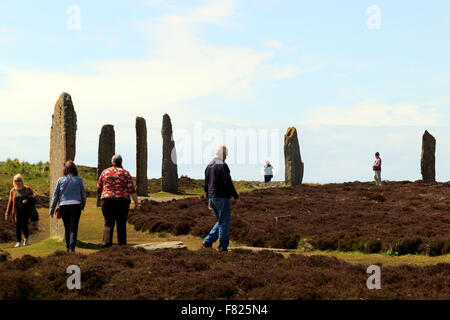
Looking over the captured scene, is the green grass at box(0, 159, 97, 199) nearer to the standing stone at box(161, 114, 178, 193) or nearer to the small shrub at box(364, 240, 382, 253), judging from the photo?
the standing stone at box(161, 114, 178, 193)

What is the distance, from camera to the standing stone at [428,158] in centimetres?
4306

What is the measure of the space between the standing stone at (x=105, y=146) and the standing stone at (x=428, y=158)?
23401 mm

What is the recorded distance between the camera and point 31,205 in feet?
65.4

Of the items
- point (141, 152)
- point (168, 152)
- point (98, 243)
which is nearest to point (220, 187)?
point (98, 243)

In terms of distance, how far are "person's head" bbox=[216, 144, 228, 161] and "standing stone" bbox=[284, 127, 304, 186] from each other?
29.2 m

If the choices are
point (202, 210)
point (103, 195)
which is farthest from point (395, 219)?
point (103, 195)

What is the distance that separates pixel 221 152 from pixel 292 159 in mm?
29617

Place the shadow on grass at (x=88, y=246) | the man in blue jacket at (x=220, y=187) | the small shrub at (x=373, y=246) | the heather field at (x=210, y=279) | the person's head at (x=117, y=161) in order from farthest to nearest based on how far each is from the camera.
Answer: the shadow on grass at (x=88, y=246), the small shrub at (x=373, y=246), the person's head at (x=117, y=161), the man in blue jacket at (x=220, y=187), the heather field at (x=210, y=279)

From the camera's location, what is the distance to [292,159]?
44094 millimetres

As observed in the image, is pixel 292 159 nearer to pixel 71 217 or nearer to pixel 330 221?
pixel 330 221

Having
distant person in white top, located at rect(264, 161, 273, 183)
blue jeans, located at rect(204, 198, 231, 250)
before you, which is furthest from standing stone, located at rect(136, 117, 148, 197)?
blue jeans, located at rect(204, 198, 231, 250)

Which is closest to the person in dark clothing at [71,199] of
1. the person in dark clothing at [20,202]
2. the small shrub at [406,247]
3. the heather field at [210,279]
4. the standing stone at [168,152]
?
the heather field at [210,279]

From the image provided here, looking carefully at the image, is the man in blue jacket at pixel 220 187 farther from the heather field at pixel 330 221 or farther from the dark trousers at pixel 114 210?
the heather field at pixel 330 221
